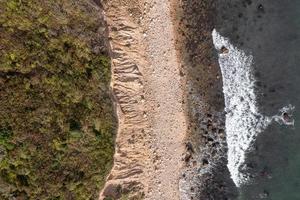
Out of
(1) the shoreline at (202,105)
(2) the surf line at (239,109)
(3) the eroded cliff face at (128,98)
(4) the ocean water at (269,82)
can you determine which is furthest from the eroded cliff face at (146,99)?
(4) the ocean water at (269,82)

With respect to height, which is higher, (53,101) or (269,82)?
(269,82)

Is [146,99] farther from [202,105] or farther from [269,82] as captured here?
[269,82]

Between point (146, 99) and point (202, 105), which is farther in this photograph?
point (202, 105)

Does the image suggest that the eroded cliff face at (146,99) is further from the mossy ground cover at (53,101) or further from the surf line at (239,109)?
the surf line at (239,109)

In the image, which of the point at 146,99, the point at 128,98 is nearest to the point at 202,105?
the point at 146,99

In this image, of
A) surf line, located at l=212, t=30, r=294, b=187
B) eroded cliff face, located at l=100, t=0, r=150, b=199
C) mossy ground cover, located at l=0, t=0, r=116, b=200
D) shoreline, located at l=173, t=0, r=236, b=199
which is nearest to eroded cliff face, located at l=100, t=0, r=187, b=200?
eroded cliff face, located at l=100, t=0, r=150, b=199

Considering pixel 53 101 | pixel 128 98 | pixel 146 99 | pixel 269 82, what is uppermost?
pixel 269 82

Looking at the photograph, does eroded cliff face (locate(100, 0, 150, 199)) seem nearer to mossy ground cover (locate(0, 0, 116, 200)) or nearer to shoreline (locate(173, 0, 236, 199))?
mossy ground cover (locate(0, 0, 116, 200))
